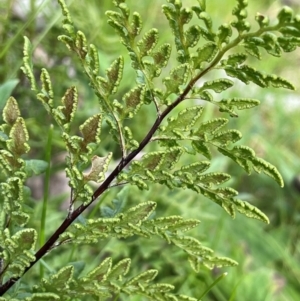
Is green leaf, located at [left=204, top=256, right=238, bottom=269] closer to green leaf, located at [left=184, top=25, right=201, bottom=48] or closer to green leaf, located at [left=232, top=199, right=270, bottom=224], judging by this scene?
green leaf, located at [left=232, top=199, right=270, bottom=224]

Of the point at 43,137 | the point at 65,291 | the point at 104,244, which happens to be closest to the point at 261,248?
the point at 104,244

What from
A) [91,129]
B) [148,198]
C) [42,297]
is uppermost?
[148,198]

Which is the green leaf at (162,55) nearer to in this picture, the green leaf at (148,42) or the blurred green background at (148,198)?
the green leaf at (148,42)

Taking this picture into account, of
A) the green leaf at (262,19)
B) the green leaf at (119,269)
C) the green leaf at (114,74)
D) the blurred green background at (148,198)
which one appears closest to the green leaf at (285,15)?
the green leaf at (262,19)

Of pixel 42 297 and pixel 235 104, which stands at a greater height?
pixel 235 104

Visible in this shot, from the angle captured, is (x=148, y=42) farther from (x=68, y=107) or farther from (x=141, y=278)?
(x=141, y=278)

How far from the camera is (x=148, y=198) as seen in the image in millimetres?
945

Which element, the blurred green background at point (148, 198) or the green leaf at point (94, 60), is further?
the blurred green background at point (148, 198)

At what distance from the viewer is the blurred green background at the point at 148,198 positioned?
2.76 ft

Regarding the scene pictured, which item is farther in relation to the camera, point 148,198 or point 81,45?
point 148,198

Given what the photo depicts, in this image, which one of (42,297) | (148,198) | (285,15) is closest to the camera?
(285,15)

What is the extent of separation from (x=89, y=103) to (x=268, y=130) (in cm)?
91

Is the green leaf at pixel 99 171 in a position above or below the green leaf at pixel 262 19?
below

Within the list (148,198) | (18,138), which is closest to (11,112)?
(18,138)
